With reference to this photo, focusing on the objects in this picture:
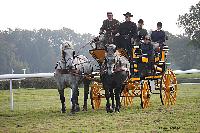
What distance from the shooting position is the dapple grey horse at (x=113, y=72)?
44.3 feet

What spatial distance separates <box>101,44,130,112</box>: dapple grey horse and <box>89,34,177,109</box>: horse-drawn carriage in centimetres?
29

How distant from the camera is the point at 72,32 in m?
130

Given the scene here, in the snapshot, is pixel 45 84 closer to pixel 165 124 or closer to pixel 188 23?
pixel 165 124

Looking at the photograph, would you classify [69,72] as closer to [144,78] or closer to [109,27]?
[109,27]

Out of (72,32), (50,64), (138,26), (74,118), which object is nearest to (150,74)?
(138,26)

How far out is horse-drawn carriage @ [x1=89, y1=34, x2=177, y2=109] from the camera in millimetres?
14828

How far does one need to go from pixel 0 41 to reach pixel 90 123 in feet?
270

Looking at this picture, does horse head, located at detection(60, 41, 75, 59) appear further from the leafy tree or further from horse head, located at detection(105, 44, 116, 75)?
the leafy tree

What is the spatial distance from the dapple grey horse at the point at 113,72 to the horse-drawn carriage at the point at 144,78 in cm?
29

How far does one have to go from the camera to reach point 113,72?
44.9ft

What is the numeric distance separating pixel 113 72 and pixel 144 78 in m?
2.20

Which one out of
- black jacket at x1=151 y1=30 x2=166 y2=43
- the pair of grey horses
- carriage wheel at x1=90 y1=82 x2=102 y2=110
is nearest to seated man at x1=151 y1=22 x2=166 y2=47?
black jacket at x1=151 y1=30 x2=166 y2=43

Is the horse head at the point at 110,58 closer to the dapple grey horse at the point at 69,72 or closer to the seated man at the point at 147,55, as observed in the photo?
the dapple grey horse at the point at 69,72

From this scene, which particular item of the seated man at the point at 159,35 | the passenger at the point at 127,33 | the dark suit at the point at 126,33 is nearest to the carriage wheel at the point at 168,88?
the seated man at the point at 159,35
